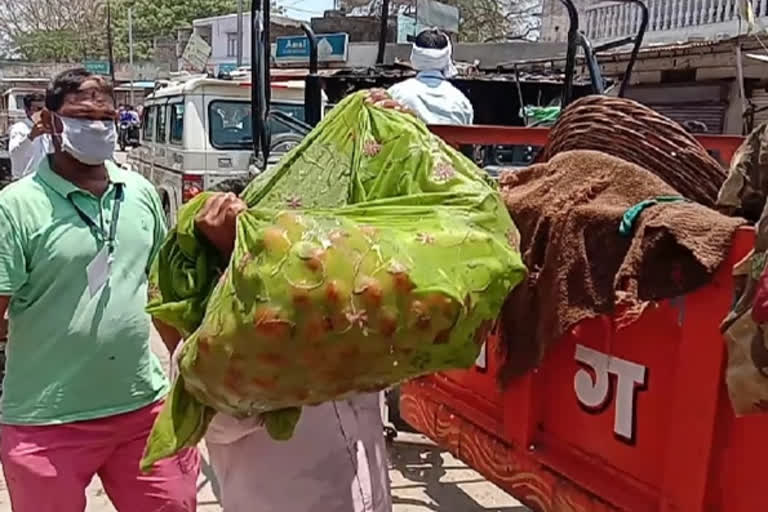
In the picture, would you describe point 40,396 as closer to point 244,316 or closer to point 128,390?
point 128,390

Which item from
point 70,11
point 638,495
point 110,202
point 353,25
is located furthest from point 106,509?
point 70,11

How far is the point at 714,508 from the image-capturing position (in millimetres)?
1709

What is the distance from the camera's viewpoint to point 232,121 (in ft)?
31.4

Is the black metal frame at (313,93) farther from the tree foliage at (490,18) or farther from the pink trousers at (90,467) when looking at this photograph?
the tree foliage at (490,18)

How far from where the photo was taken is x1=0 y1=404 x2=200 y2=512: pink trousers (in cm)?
244

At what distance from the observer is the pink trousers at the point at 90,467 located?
2441mm

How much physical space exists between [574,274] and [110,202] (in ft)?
4.59

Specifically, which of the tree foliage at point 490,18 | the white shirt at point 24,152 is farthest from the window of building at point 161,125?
the tree foliage at point 490,18

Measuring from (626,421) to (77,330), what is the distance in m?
1.51

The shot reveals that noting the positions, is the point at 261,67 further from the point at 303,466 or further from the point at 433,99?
the point at 303,466

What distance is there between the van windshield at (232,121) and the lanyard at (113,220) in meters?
6.80

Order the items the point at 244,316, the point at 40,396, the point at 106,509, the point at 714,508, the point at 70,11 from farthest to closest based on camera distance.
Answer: the point at 70,11, the point at 106,509, the point at 40,396, the point at 714,508, the point at 244,316

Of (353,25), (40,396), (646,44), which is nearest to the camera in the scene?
(40,396)

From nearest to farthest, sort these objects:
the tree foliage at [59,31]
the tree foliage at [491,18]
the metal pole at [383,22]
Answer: the metal pole at [383,22], the tree foliage at [491,18], the tree foliage at [59,31]
